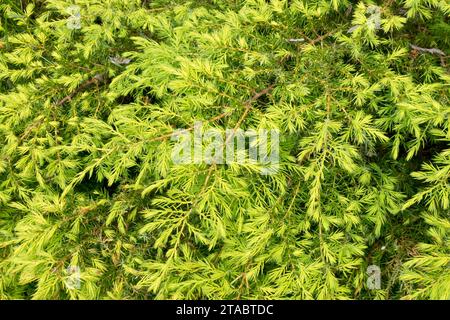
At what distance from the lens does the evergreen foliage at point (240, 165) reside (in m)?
1.25

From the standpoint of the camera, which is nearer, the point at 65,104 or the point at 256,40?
the point at 256,40

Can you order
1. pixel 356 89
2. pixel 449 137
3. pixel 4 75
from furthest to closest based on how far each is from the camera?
pixel 4 75, pixel 356 89, pixel 449 137

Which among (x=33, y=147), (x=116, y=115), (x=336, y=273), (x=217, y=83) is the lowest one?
(x=336, y=273)

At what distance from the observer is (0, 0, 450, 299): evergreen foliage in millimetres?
1253

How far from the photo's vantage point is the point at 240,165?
1.24 metres

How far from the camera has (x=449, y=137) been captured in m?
1.21

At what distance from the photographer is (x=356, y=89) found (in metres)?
1.32

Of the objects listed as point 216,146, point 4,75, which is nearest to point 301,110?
point 216,146

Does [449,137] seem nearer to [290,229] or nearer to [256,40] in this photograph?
[290,229]

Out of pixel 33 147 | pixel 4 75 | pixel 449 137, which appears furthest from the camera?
pixel 4 75
